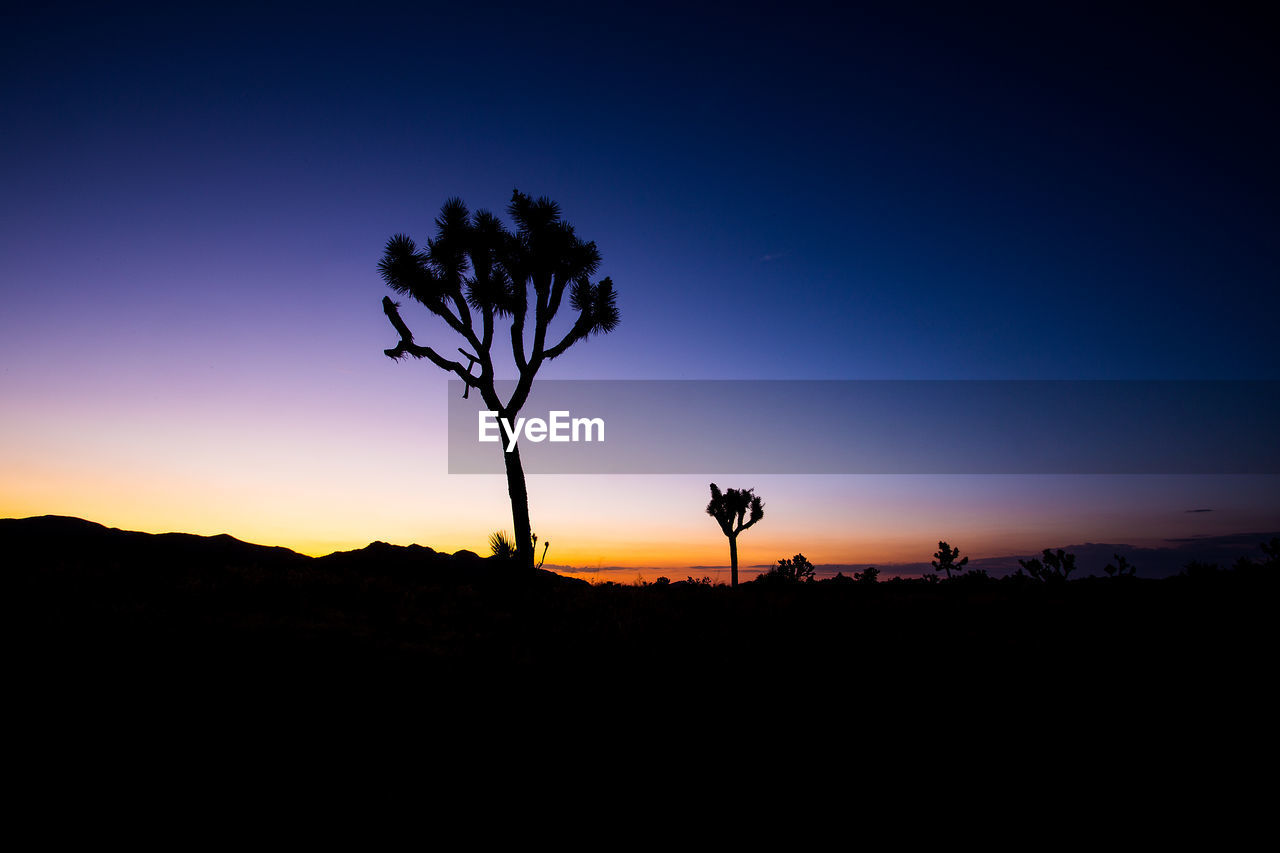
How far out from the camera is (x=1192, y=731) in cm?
472

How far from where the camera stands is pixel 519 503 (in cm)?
1474

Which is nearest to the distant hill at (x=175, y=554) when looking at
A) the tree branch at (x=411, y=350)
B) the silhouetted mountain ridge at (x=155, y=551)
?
the silhouetted mountain ridge at (x=155, y=551)

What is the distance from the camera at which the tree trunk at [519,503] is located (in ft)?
47.3

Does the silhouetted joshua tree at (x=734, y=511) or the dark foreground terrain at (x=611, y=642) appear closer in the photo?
the dark foreground terrain at (x=611, y=642)

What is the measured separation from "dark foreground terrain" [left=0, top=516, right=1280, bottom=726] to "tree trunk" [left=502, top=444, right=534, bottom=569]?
2.79 m

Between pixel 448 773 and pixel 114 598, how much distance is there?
22.7 feet

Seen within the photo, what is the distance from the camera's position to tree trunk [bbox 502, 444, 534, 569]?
14414 millimetres

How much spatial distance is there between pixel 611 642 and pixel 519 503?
7.70m

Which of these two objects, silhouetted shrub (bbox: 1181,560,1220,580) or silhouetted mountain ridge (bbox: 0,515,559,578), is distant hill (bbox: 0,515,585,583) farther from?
silhouetted shrub (bbox: 1181,560,1220,580)

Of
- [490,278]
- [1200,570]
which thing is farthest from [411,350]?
[1200,570]

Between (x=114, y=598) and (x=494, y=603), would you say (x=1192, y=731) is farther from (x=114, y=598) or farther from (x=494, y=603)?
(x=114, y=598)

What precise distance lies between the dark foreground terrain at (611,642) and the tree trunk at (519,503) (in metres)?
2.79

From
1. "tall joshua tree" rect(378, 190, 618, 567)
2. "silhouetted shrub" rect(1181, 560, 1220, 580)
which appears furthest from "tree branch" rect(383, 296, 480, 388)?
"silhouetted shrub" rect(1181, 560, 1220, 580)

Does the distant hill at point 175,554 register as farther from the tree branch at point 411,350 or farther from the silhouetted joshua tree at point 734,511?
the silhouetted joshua tree at point 734,511
